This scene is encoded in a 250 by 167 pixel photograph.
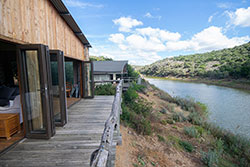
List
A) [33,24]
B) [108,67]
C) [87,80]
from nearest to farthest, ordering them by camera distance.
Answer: [33,24], [87,80], [108,67]

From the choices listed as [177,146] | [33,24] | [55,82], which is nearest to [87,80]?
[55,82]

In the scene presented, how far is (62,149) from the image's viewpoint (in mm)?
2754

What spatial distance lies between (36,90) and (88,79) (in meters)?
3.94

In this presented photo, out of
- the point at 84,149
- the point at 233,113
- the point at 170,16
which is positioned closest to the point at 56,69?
the point at 84,149

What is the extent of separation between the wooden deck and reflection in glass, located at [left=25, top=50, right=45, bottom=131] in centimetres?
47

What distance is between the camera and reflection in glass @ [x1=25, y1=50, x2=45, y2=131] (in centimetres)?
300

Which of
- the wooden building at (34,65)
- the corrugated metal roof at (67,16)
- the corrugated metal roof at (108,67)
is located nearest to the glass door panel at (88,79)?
the corrugated metal roof at (67,16)

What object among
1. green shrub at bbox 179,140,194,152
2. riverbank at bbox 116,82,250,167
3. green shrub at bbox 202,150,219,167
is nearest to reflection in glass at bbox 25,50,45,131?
riverbank at bbox 116,82,250,167

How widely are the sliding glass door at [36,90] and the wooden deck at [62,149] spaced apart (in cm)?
30

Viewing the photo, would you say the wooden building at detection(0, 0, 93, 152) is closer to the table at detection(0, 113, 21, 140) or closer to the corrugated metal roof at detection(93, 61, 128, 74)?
the table at detection(0, 113, 21, 140)

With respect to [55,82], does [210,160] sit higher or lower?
lower

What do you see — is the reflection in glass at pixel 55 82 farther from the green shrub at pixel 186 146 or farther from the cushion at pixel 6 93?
the green shrub at pixel 186 146

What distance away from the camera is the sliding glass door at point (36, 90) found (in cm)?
293

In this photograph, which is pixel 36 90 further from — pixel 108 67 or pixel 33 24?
pixel 108 67
